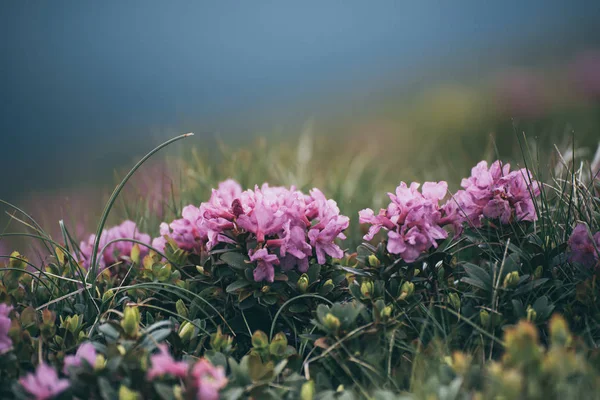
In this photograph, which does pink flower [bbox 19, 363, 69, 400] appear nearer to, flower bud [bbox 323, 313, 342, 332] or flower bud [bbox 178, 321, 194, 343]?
flower bud [bbox 178, 321, 194, 343]

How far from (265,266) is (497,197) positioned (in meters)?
0.77

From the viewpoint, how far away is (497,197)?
1745mm

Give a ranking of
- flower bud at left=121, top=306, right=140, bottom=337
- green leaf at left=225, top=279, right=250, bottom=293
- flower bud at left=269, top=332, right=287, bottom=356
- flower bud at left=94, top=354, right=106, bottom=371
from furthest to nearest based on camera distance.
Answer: green leaf at left=225, top=279, right=250, bottom=293 → flower bud at left=269, top=332, right=287, bottom=356 → flower bud at left=121, top=306, right=140, bottom=337 → flower bud at left=94, top=354, right=106, bottom=371

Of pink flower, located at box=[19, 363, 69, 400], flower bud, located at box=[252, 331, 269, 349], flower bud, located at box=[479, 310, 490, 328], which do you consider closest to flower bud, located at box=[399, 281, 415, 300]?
flower bud, located at box=[479, 310, 490, 328]

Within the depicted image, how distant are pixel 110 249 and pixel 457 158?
3.70 metres

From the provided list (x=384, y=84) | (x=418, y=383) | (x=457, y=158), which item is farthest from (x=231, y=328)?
(x=384, y=84)

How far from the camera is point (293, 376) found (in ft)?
4.75

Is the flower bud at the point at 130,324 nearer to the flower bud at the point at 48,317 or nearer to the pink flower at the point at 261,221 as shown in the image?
the flower bud at the point at 48,317

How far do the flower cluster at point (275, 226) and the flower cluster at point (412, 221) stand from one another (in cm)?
13

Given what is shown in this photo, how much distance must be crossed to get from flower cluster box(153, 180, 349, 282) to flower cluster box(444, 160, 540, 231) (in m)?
0.41

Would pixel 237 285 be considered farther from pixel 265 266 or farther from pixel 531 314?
pixel 531 314

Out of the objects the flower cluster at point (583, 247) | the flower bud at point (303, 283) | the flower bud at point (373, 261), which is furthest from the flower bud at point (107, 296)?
the flower cluster at point (583, 247)

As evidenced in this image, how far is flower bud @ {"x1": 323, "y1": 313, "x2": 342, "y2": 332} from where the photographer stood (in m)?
1.51

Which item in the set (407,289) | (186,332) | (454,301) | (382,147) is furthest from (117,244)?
(382,147)
